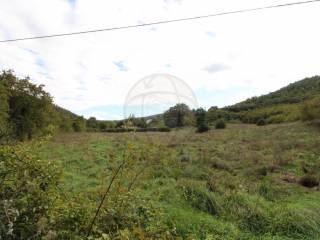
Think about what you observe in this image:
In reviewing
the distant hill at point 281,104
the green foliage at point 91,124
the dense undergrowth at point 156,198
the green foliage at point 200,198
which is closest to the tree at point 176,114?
the dense undergrowth at point 156,198

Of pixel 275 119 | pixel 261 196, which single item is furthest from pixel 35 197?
pixel 275 119

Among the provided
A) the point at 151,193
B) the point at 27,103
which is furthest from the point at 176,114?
the point at 27,103

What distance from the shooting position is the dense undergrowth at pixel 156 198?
10.0 ft

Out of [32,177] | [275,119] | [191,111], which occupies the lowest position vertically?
[32,177]

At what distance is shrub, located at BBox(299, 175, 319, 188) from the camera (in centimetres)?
839

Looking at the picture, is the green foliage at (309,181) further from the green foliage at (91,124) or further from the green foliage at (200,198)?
the green foliage at (91,124)

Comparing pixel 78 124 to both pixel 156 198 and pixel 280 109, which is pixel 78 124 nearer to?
pixel 280 109

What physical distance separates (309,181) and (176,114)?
19.0 ft

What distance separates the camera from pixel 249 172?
31.9 ft

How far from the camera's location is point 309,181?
27.8ft

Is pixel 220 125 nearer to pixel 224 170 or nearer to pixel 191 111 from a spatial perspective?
pixel 224 170

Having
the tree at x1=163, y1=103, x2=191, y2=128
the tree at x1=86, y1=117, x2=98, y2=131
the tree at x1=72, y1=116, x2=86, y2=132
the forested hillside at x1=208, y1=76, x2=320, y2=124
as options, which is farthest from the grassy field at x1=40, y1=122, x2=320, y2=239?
the tree at x1=86, y1=117, x2=98, y2=131

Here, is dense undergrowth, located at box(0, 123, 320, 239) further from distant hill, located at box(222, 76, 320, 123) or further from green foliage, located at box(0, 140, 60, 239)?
distant hill, located at box(222, 76, 320, 123)

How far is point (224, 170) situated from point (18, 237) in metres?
8.08
